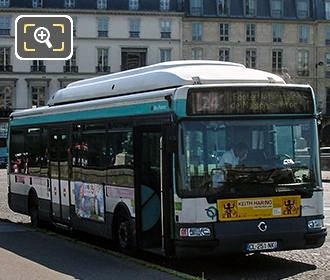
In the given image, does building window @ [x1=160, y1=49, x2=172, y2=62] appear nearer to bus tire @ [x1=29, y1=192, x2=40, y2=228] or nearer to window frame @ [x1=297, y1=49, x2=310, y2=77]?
window frame @ [x1=297, y1=49, x2=310, y2=77]

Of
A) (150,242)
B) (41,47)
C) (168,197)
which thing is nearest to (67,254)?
(150,242)

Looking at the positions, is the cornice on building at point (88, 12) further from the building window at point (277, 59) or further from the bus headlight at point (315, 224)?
the bus headlight at point (315, 224)

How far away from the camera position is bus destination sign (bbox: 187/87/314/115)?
975cm

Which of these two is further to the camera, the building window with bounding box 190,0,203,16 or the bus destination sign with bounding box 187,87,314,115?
the building window with bounding box 190,0,203,16

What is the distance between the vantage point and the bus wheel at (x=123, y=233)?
11.2 metres

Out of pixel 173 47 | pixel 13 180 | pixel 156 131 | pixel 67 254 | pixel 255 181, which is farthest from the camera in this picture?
pixel 173 47

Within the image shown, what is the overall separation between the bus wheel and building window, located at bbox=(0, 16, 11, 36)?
239ft

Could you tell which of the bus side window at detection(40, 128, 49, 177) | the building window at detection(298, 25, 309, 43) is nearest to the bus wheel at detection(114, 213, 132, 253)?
the bus side window at detection(40, 128, 49, 177)

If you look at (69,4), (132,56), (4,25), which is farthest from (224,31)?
(4,25)

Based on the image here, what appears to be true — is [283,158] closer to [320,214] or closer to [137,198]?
[320,214]

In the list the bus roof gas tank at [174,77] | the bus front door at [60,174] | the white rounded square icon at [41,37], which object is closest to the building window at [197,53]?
the white rounded square icon at [41,37]

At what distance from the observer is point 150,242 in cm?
1075

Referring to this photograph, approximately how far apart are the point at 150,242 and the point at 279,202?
2150 mm

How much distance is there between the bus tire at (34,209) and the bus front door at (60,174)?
1.29 meters
